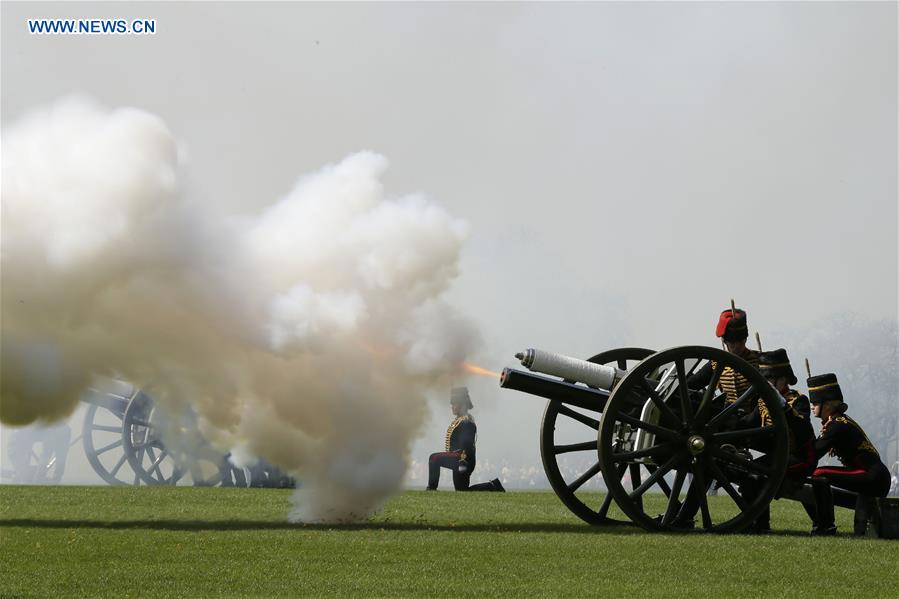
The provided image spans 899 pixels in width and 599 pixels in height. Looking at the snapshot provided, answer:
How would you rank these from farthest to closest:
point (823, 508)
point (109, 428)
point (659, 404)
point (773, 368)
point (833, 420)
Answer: point (109, 428) → point (773, 368) → point (833, 420) → point (823, 508) → point (659, 404)

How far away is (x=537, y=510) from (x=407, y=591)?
6.30 m

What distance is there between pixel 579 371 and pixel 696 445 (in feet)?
4.09

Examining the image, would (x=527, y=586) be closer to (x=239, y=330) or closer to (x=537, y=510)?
(x=239, y=330)

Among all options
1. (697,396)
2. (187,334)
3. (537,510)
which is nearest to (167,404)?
(187,334)

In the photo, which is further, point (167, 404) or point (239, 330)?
point (167, 404)

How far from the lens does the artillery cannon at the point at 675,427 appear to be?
10.8 meters

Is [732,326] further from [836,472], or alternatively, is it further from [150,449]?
[150,449]

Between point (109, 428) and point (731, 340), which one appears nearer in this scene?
point (731, 340)

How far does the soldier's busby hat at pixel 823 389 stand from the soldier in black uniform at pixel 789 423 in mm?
226

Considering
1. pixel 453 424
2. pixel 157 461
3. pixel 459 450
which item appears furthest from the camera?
pixel 157 461

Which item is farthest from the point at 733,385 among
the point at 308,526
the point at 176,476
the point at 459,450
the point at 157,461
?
the point at 157,461

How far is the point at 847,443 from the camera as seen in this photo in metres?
11.8

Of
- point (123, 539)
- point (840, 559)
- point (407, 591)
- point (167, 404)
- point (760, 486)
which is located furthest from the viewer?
point (167, 404)

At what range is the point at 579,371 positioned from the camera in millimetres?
11445
